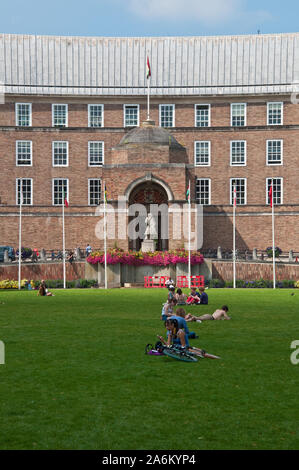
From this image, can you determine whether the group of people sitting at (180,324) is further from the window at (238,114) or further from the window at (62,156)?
the window at (238,114)

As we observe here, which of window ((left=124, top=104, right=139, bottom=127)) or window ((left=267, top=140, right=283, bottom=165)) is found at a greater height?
window ((left=124, top=104, right=139, bottom=127))

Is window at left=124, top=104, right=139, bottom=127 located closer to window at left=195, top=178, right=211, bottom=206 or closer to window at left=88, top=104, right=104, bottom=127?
window at left=88, top=104, right=104, bottom=127

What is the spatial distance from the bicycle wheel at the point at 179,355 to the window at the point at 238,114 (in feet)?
198

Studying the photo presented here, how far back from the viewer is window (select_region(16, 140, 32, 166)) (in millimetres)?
74125

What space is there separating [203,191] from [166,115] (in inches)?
385

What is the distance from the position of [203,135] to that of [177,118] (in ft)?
13.6

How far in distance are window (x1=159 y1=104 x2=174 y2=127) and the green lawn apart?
5320cm

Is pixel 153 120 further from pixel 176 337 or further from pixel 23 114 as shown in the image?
pixel 176 337

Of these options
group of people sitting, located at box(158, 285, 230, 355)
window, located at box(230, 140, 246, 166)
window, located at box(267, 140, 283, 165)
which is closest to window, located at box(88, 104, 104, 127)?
window, located at box(230, 140, 246, 166)

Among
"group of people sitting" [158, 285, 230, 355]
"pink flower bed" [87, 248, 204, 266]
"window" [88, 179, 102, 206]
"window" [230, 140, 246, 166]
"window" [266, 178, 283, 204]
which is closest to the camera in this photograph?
"group of people sitting" [158, 285, 230, 355]

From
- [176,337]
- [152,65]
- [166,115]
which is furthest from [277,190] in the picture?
[176,337]

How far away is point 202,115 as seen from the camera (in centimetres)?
7700

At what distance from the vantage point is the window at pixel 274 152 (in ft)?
242

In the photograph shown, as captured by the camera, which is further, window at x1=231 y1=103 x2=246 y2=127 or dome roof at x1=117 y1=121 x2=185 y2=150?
window at x1=231 y1=103 x2=246 y2=127
